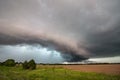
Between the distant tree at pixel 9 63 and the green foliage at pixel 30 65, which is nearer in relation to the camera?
the green foliage at pixel 30 65

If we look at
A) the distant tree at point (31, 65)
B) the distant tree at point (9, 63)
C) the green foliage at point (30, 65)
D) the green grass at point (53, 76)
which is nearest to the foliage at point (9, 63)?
the distant tree at point (9, 63)

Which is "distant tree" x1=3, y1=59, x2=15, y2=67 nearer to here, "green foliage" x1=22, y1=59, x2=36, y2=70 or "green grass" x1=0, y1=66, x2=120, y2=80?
"green foliage" x1=22, y1=59, x2=36, y2=70

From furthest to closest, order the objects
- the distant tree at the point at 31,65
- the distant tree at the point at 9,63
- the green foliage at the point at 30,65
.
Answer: the distant tree at the point at 9,63 → the green foliage at the point at 30,65 → the distant tree at the point at 31,65

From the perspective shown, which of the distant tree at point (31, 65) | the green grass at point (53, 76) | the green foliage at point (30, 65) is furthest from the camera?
the green foliage at point (30, 65)

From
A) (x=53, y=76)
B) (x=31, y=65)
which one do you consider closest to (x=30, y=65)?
(x=31, y=65)

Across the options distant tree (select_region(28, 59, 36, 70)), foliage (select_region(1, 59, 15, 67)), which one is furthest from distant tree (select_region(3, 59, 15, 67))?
distant tree (select_region(28, 59, 36, 70))

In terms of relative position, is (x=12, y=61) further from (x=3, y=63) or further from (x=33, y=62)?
(x=33, y=62)

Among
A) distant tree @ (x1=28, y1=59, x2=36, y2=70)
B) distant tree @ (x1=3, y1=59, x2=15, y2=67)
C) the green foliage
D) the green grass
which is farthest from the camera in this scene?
distant tree @ (x1=3, y1=59, x2=15, y2=67)

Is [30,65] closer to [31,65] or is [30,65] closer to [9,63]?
[31,65]

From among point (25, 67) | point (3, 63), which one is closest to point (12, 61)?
point (3, 63)

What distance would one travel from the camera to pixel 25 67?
9388cm

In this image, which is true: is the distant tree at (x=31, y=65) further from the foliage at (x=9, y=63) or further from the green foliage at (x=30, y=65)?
the foliage at (x=9, y=63)

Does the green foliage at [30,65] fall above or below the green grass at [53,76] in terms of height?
above

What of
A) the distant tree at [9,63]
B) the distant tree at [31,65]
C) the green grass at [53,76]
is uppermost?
the distant tree at [9,63]
